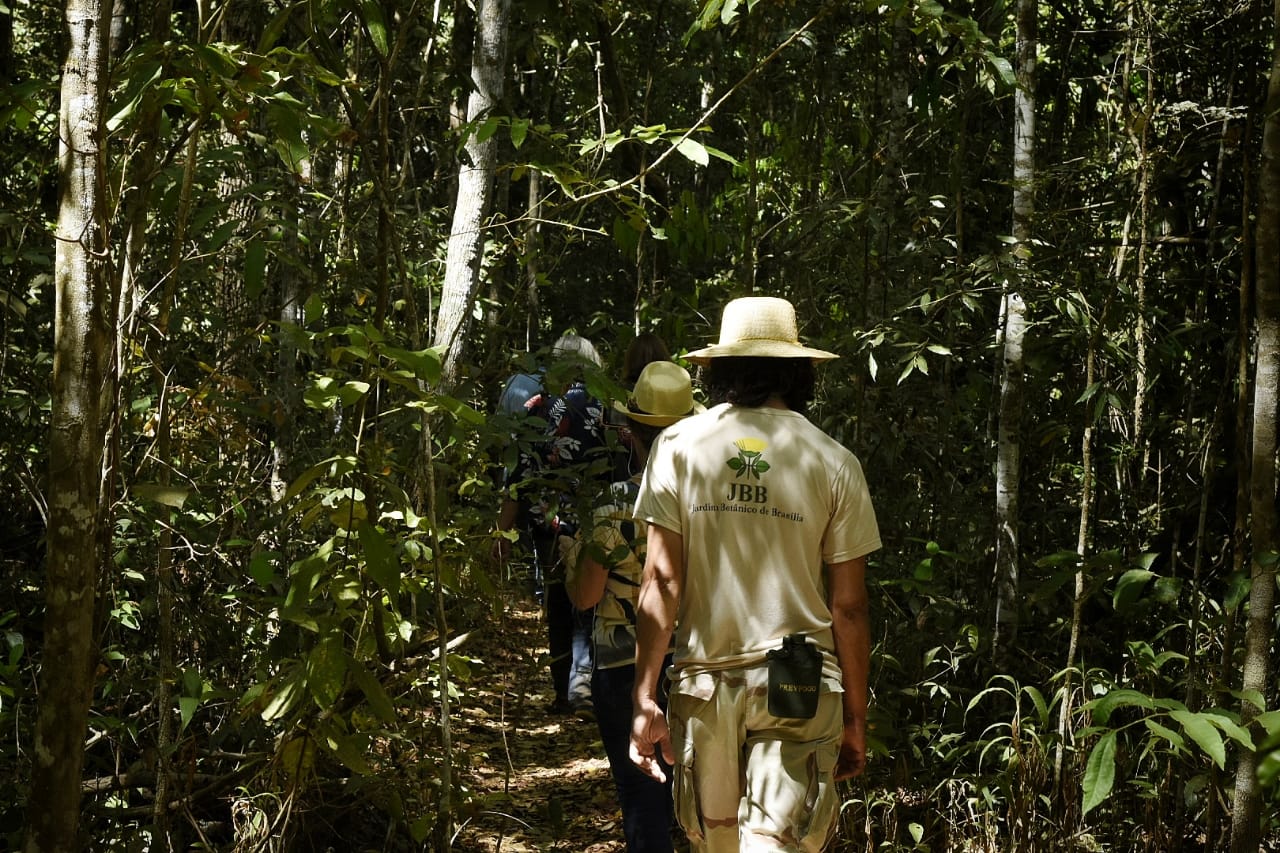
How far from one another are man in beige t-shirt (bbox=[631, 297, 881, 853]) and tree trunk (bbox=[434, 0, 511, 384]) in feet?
4.84

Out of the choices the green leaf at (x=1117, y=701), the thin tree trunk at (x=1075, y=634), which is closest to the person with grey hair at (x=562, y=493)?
the green leaf at (x=1117, y=701)

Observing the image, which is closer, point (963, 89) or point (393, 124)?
point (963, 89)

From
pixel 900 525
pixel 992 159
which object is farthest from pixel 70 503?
pixel 992 159

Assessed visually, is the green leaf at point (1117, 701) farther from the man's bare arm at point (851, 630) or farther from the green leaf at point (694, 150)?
the green leaf at point (694, 150)

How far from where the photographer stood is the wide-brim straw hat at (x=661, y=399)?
436cm

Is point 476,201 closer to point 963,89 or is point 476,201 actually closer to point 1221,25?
point 963,89

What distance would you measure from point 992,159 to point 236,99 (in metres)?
4.85

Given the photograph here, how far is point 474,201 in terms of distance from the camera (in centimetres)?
464

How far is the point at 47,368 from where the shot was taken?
4.96m

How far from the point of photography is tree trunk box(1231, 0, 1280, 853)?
3758 mm

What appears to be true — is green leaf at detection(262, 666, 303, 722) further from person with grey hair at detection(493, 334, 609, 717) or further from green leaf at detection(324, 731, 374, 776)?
person with grey hair at detection(493, 334, 609, 717)

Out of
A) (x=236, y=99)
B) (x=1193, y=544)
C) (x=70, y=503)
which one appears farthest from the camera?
(x=1193, y=544)

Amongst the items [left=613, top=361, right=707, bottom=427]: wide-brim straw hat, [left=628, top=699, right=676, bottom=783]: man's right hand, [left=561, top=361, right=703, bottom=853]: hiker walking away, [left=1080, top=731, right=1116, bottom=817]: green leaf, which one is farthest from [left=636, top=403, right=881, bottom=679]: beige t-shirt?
[left=613, top=361, right=707, bottom=427]: wide-brim straw hat

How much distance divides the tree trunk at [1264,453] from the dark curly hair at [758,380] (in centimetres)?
155
